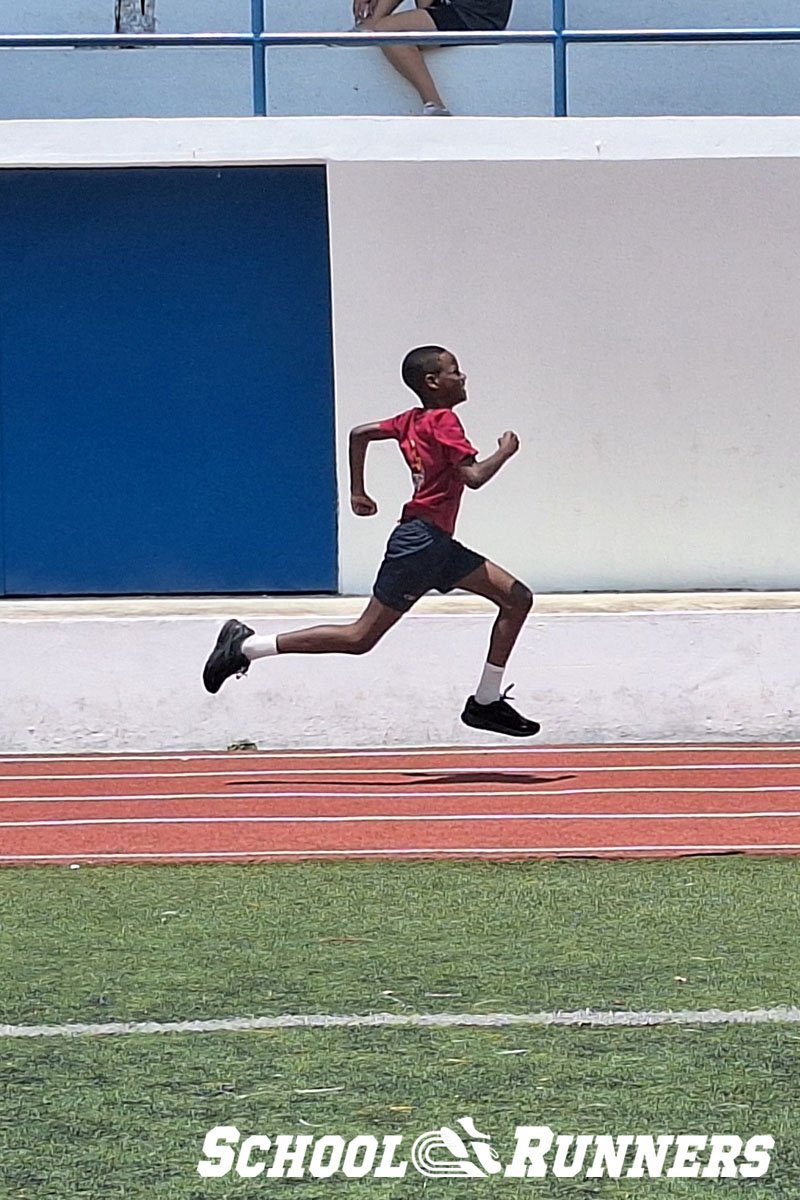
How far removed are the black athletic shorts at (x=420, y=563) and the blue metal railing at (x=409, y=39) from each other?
3.63 m

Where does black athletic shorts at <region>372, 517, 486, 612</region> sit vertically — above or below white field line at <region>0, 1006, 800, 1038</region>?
above

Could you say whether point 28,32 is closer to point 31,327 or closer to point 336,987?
point 31,327

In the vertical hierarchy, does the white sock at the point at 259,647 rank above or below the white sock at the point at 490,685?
above

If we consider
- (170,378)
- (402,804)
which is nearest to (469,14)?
(170,378)

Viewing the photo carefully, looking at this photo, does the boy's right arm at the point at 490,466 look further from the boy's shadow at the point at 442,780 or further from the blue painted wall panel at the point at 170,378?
the blue painted wall panel at the point at 170,378

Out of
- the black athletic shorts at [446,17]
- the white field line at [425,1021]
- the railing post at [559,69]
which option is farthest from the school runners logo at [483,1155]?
the black athletic shorts at [446,17]

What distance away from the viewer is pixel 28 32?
13914 millimetres

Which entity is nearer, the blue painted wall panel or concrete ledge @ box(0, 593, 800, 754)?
concrete ledge @ box(0, 593, 800, 754)

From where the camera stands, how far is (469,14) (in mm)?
13242

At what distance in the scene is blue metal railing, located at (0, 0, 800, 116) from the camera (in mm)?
12145

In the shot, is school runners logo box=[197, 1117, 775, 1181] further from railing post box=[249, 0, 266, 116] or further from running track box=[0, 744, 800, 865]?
railing post box=[249, 0, 266, 116]

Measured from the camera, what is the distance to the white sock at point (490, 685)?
10.2 m

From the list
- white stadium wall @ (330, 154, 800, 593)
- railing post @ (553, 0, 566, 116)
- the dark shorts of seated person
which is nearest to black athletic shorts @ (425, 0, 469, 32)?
the dark shorts of seated person

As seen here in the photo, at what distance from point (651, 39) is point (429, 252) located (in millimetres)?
1718
